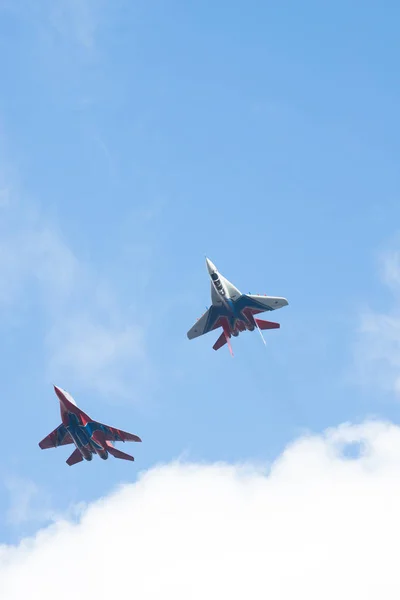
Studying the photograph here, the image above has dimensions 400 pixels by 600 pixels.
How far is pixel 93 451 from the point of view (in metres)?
137

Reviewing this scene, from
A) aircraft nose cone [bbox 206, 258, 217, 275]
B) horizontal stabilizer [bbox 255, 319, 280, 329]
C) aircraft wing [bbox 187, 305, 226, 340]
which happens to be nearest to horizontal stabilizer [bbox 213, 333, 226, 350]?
aircraft wing [bbox 187, 305, 226, 340]

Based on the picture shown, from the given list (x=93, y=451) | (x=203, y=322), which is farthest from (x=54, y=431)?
(x=203, y=322)

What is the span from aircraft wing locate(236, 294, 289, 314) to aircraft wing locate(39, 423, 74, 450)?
1131 inches

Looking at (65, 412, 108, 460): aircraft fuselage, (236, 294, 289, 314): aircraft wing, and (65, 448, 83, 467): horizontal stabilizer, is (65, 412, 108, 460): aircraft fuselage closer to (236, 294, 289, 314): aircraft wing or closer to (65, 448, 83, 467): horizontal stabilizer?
(65, 448, 83, 467): horizontal stabilizer

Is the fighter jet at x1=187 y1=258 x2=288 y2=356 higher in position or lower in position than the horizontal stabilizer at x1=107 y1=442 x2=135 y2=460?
higher

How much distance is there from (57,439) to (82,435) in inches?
268

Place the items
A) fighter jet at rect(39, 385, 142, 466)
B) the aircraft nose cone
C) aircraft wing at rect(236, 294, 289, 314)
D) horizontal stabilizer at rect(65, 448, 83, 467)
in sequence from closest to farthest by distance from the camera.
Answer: fighter jet at rect(39, 385, 142, 466), the aircraft nose cone, aircraft wing at rect(236, 294, 289, 314), horizontal stabilizer at rect(65, 448, 83, 467)

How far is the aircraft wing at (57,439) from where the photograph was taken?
139625 mm

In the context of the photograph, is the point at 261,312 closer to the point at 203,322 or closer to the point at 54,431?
the point at 203,322

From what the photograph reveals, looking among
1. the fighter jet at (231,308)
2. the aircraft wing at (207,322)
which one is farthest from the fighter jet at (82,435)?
the fighter jet at (231,308)

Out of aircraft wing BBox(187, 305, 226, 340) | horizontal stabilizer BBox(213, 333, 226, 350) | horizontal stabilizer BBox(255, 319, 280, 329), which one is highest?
horizontal stabilizer BBox(255, 319, 280, 329)

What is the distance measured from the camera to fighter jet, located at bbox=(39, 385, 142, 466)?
134000 millimetres

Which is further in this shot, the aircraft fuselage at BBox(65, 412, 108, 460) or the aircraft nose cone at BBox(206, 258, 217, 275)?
the aircraft nose cone at BBox(206, 258, 217, 275)

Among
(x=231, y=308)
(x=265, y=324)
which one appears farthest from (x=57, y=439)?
(x=265, y=324)
